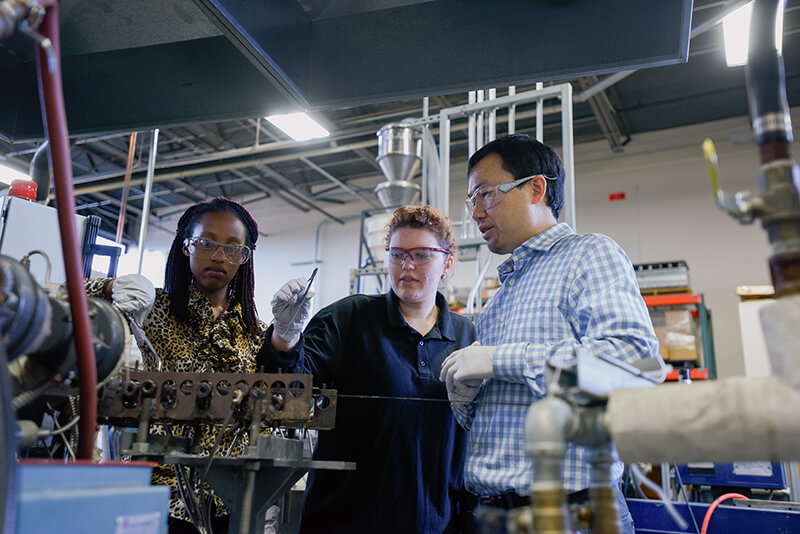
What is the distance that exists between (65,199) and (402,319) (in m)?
1.07

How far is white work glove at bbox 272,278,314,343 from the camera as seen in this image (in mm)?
1287

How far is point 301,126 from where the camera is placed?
507cm

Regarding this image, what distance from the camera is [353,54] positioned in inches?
46.9

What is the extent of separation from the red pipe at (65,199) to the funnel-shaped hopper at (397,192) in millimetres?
3555

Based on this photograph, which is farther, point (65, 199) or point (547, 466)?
point (65, 199)

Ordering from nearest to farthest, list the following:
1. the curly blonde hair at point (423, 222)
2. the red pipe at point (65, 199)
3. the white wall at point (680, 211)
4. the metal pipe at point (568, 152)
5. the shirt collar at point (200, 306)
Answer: the red pipe at point (65, 199) < the shirt collar at point (200, 306) < the curly blonde hair at point (423, 222) < the metal pipe at point (568, 152) < the white wall at point (680, 211)

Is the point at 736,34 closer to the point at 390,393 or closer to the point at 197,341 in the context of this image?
the point at 390,393

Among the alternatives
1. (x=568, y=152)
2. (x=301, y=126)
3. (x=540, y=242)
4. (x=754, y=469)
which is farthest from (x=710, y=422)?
(x=301, y=126)

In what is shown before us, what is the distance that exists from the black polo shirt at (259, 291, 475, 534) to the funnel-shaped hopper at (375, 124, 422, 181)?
2503 millimetres

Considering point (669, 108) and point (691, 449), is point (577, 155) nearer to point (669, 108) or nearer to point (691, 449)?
point (669, 108)

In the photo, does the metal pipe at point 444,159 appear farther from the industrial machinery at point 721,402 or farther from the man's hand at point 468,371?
the industrial machinery at point 721,402

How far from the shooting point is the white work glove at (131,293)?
52.8 inches

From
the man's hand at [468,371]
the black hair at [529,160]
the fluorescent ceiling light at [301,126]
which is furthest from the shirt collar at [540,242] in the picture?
the fluorescent ceiling light at [301,126]

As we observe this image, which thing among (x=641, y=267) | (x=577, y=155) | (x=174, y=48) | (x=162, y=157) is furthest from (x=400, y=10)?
(x=162, y=157)
